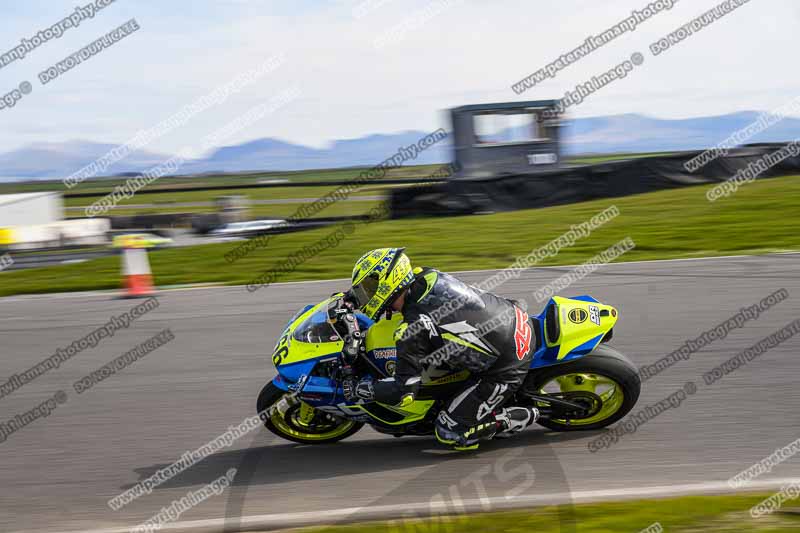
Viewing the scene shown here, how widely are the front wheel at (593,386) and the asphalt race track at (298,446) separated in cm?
12

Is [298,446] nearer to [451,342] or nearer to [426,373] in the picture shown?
[426,373]

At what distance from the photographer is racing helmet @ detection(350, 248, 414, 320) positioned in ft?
16.3

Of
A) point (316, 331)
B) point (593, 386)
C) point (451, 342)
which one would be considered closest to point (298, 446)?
point (316, 331)

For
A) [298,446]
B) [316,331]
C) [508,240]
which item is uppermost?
[316,331]

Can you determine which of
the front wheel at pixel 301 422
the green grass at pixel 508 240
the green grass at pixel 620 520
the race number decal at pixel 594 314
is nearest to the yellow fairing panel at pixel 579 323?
the race number decal at pixel 594 314

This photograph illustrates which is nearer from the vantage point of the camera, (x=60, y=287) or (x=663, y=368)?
(x=663, y=368)

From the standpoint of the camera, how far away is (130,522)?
4777 millimetres

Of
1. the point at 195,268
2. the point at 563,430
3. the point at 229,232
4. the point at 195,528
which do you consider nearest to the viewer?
the point at 195,528

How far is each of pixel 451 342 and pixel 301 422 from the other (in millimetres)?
1347

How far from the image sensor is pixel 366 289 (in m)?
5.01

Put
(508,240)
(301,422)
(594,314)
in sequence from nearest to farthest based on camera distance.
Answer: (594,314) < (301,422) < (508,240)

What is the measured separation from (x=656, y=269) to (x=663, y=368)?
461 cm

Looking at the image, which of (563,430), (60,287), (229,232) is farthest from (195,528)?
(229,232)

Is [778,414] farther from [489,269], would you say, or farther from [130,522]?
[489,269]
